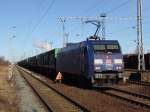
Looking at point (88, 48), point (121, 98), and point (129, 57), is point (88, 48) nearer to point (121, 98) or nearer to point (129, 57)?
point (121, 98)

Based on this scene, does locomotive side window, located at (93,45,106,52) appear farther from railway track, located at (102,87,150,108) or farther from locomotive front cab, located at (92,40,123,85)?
railway track, located at (102,87,150,108)

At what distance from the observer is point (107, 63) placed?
83.7 ft

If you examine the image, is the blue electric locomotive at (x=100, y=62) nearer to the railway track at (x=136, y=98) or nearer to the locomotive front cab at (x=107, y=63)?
the locomotive front cab at (x=107, y=63)


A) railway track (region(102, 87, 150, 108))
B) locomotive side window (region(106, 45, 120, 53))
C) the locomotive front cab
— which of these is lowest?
railway track (region(102, 87, 150, 108))

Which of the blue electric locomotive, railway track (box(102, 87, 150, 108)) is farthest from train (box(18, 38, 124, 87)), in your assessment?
railway track (box(102, 87, 150, 108))

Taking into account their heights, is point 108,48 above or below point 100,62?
above

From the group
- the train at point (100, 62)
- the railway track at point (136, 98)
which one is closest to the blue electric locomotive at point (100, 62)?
the train at point (100, 62)

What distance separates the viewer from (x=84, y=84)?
2809cm

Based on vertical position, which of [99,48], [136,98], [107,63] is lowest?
[136,98]

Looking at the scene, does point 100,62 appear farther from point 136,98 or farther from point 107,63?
point 136,98

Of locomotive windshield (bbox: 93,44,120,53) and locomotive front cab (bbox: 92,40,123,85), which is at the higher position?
locomotive windshield (bbox: 93,44,120,53)

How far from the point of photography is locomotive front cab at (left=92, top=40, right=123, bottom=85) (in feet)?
82.4

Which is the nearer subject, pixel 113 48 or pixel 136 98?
pixel 136 98

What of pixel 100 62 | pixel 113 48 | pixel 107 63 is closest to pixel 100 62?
pixel 100 62
